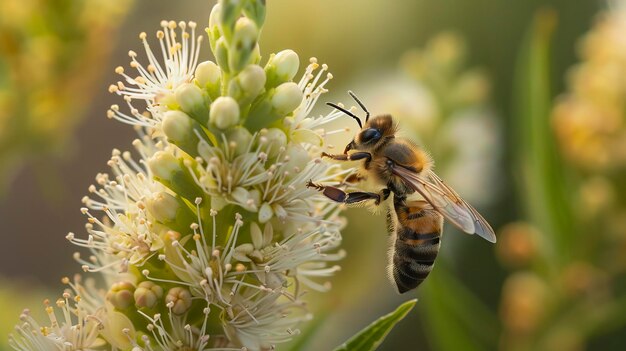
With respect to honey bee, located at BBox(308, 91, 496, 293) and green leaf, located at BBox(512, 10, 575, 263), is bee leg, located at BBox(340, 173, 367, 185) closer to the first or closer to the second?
honey bee, located at BBox(308, 91, 496, 293)

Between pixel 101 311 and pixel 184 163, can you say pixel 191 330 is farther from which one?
pixel 184 163

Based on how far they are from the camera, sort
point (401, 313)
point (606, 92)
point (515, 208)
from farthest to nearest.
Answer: point (515, 208) → point (606, 92) → point (401, 313)

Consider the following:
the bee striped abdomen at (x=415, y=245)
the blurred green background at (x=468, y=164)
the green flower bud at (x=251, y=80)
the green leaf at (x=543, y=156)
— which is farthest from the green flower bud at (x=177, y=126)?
the green leaf at (x=543, y=156)

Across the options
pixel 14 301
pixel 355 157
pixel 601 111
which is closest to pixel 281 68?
pixel 355 157

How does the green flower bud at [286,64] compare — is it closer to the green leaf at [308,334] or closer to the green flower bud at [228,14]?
the green flower bud at [228,14]

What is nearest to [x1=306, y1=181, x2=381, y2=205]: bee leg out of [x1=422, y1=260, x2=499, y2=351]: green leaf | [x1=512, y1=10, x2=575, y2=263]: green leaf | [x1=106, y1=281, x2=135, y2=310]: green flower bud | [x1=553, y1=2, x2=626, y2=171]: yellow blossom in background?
[x1=106, y1=281, x2=135, y2=310]: green flower bud

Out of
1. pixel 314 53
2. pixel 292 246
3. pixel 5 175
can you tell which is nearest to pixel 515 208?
pixel 314 53
